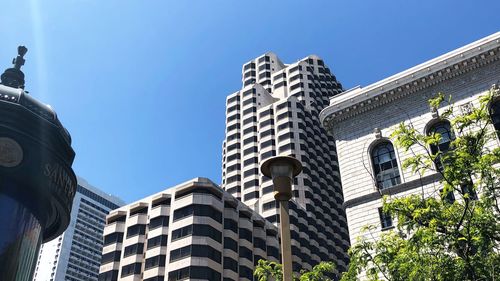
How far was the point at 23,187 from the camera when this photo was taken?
49.4 feet

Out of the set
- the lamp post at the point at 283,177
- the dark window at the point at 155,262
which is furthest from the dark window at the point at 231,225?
the lamp post at the point at 283,177

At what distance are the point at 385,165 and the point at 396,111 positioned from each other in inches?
161

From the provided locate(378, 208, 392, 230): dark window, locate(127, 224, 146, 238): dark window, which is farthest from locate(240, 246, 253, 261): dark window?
locate(378, 208, 392, 230): dark window

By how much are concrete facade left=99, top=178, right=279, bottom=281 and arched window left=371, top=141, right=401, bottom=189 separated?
2767 centimetres

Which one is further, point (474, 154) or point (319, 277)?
point (319, 277)

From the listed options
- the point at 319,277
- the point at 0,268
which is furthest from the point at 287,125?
the point at 0,268

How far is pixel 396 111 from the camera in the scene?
1309 inches

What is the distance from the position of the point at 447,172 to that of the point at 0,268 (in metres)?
12.9

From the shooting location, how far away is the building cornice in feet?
101

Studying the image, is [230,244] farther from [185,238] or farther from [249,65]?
[249,65]

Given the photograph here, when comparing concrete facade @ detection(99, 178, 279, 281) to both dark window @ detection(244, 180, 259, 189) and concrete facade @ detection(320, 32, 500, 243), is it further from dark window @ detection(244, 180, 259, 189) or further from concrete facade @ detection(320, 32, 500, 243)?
concrete facade @ detection(320, 32, 500, 243)

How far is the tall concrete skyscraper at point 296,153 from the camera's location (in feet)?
258

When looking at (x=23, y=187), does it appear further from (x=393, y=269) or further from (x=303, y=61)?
(x=303, y=61)

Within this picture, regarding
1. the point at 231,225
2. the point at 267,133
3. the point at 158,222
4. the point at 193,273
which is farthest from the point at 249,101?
the point at 193,273
